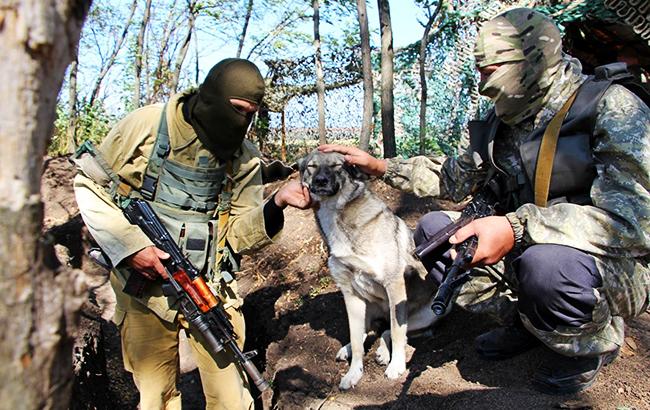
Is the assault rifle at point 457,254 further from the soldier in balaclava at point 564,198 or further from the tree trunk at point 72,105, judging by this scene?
the tree trunk at point 72,105


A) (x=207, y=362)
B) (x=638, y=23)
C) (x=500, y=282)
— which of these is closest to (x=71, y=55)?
(x=207, y=362)

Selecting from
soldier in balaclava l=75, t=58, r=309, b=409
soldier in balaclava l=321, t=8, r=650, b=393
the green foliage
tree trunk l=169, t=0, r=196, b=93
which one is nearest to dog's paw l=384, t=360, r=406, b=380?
soldier in balaclava l=321, t=8, r=650, b=393

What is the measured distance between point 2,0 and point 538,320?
2.53 metres

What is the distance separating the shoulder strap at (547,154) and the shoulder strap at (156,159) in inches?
79.9

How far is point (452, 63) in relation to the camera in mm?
7105

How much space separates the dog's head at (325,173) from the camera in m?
3.54

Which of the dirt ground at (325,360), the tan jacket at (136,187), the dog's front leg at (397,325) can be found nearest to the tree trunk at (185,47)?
the dirt ground at (325,360)

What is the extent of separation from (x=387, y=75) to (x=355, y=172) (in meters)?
2.91

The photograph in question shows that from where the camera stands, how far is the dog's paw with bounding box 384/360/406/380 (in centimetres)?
360

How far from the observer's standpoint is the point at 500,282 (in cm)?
327

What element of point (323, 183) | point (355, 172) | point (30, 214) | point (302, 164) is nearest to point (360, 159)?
point (355, 172)

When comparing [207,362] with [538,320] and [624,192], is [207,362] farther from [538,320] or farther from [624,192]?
[624,192]

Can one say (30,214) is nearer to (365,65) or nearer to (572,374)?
(572,374)

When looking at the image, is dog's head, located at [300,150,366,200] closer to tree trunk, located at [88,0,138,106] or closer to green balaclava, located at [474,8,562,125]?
green balaclava, located at [474,8,562,125]
